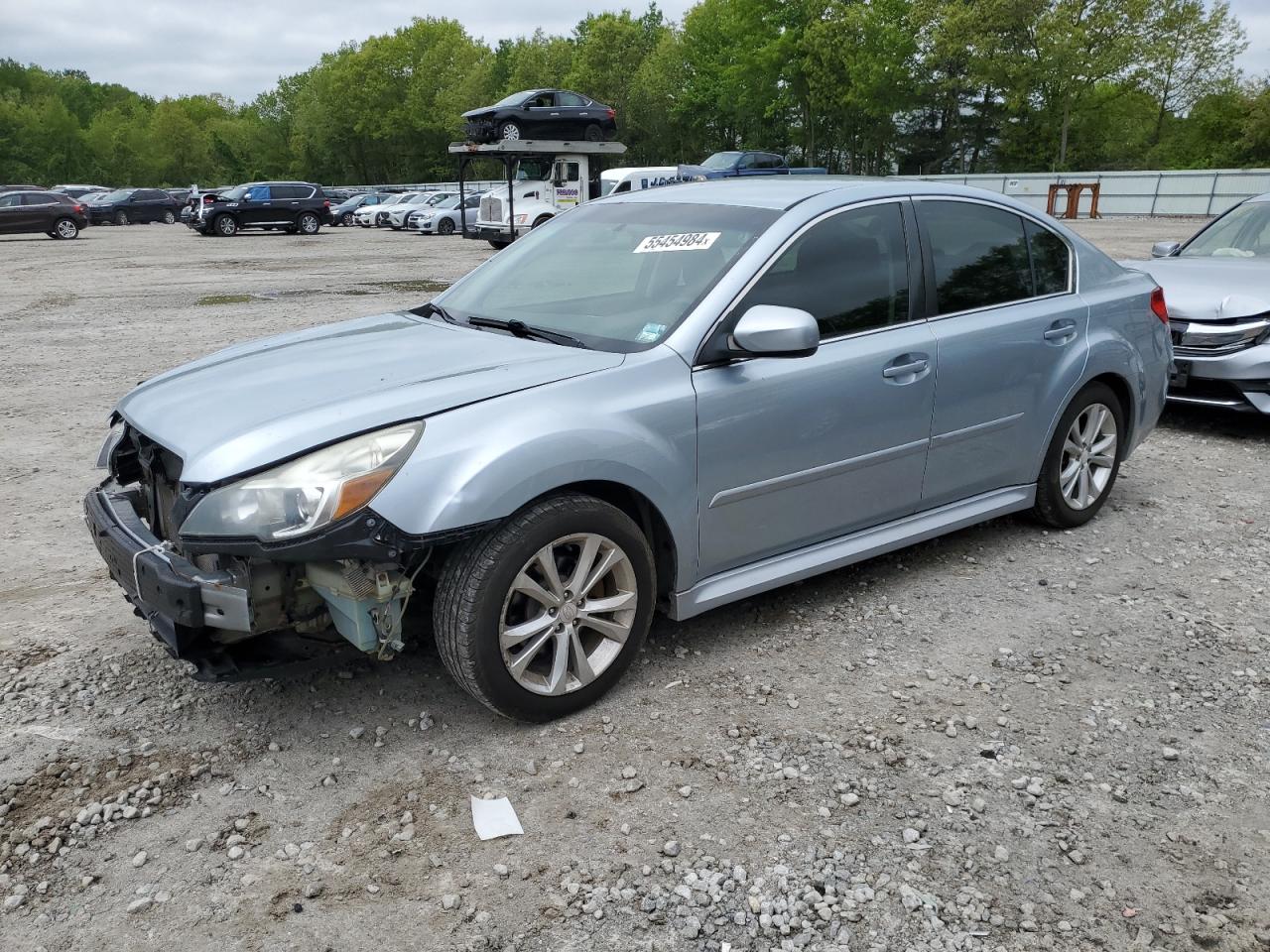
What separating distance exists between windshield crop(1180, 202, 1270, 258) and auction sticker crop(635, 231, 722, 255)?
583 centimetres

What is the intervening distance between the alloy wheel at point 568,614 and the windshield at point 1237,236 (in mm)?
6694

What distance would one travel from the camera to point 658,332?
11.4ft

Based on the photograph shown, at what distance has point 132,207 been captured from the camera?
150 ft

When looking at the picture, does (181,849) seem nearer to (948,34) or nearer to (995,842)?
(995,842)

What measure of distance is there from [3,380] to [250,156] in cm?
9844

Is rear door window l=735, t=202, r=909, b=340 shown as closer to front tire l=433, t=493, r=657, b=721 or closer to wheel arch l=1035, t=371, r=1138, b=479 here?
front tire l=433, t=493, r=657, b=721

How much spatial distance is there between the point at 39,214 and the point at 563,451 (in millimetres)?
36262

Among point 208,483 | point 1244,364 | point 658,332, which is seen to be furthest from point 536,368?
point 1244,364

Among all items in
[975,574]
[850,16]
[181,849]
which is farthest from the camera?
[850,16]

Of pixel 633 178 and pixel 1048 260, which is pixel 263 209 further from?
pixel 1048 260

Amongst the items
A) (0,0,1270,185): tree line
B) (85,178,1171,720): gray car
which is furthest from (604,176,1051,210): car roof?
(0,0,1270,185): tree line

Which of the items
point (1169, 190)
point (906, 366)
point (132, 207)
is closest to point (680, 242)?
point (906, 366)

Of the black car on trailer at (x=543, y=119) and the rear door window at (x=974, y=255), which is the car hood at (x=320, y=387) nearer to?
the rear door window at (x=974, y=255)

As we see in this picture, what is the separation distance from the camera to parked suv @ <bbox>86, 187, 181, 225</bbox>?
148ft
